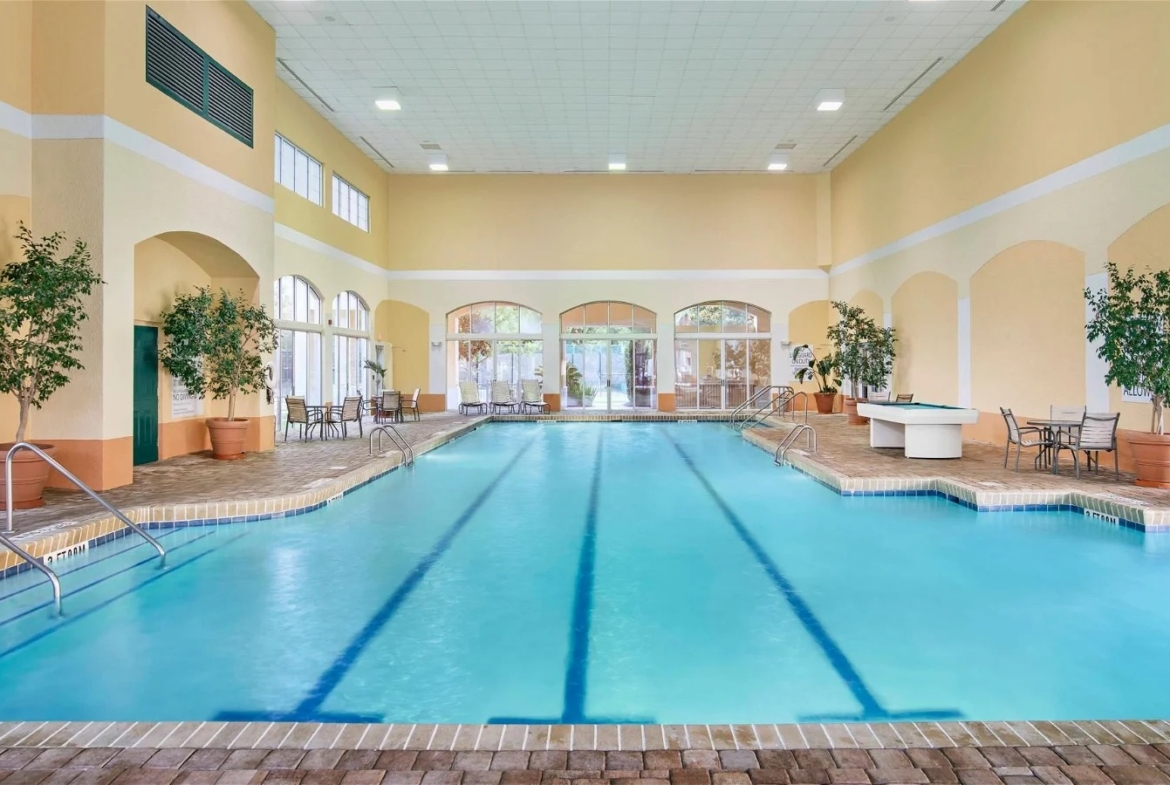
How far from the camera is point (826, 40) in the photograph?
11000mm

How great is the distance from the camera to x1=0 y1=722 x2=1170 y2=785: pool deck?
2252 mm

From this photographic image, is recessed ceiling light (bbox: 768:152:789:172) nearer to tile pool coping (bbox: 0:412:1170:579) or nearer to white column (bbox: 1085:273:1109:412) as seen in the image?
white column (bbox: 1085:273:1109:412)

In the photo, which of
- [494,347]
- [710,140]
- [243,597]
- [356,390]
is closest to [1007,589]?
[243,597]

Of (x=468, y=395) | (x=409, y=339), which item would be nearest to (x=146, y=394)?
(x=468, y=395)

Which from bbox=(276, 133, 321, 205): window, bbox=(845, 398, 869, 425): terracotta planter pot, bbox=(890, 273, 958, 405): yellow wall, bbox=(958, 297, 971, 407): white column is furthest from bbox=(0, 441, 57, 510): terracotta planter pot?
bbox=(845, 398, 869, 425): terracotta planter pot

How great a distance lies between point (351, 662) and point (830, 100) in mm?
13202

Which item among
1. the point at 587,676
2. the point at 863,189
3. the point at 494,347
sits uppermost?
the point at 863,189

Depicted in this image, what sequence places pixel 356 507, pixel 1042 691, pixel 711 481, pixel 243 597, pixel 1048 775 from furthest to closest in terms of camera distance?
pixel 711 481 < pixel 356 507 < pixel 243 597 < pixel 1042 691 < pixel 1048 775

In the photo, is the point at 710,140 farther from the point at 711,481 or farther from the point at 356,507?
the point at 356,507

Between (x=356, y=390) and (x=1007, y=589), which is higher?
(x=356, y=390)

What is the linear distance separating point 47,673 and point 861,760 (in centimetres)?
352

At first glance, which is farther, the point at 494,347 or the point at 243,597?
the point at 494,347

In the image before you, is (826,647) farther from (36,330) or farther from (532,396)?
(532,396)

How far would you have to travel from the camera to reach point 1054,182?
9.68 meters
